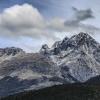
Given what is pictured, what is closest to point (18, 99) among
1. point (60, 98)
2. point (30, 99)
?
point (30, 99)

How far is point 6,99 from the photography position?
156 m

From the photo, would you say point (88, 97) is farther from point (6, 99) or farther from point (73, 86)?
point (6, 99)

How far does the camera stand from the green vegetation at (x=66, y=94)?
149 metres

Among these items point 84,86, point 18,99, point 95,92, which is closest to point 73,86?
point 84,86

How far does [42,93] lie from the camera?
162 metres

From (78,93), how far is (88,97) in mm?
7435

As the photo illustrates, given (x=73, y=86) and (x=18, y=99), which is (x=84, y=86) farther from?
(x=18, y=99)

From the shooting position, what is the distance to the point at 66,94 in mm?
154000

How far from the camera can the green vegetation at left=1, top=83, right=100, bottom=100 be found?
149000mm

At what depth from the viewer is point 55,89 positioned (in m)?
165

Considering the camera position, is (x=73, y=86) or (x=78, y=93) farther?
(x=73, y=86)

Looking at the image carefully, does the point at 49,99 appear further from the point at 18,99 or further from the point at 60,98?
the point at 18,99

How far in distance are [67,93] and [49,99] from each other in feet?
30.5

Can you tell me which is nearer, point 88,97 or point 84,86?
point 88,97
